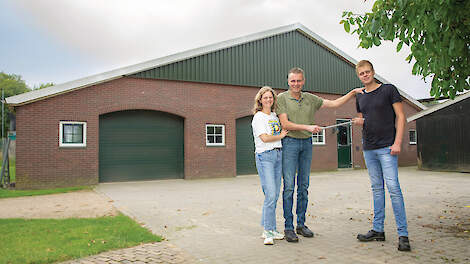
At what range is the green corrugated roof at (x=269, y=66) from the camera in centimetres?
1391

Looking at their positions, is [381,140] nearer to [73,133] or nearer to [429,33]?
[429,33]

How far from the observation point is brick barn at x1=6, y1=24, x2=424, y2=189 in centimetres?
1139

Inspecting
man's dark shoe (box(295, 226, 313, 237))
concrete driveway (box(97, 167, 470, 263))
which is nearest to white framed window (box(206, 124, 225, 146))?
concrete driveway (box(97, 167, 470, 263))

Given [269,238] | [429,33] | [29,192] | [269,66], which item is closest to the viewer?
[429,33]

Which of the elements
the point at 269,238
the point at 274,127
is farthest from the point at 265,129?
the point at 269,238

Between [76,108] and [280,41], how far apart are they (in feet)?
30.7

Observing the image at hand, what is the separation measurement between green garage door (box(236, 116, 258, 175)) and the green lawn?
9.40m

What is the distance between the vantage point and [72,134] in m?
11.9

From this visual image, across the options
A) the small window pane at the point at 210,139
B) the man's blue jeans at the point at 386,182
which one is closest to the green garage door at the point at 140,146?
the small window pane at the point at 210,139

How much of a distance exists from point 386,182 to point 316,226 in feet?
4.71

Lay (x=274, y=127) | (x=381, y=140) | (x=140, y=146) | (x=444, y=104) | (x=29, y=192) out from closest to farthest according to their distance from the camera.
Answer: (x=381, y=140) < (x=274, y=127) < (x=29, y=192) < (x=140, y=146) < (x=444, y=104)

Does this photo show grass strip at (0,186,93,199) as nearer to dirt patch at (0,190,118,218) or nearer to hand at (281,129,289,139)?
dirt patch at (0,190,118,218)

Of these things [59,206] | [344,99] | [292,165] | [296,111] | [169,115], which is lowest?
[59,206]

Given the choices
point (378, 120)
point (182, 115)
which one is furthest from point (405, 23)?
point (182, 115)
